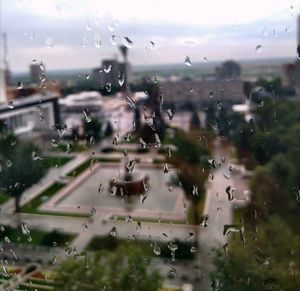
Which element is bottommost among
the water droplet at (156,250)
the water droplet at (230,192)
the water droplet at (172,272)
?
the water droplet at (172,272)

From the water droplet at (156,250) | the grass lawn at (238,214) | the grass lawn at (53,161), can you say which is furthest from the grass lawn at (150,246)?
the grass lawn at (53,161)

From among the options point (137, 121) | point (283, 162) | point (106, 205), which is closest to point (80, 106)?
point (137, 121)

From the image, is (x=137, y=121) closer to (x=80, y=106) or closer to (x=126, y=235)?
(x=80, y=106)

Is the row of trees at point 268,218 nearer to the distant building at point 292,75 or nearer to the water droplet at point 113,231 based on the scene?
the distant building at point 292,75

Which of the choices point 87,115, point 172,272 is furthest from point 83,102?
point 172,272

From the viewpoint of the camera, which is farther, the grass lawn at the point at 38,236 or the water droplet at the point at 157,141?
the grass lawn at the point at 38,236

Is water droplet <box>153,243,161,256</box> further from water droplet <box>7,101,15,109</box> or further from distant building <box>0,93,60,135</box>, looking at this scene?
water droplet <box>7,101,15,109</box>

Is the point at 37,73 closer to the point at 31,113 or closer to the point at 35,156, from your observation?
the point at 31,113
